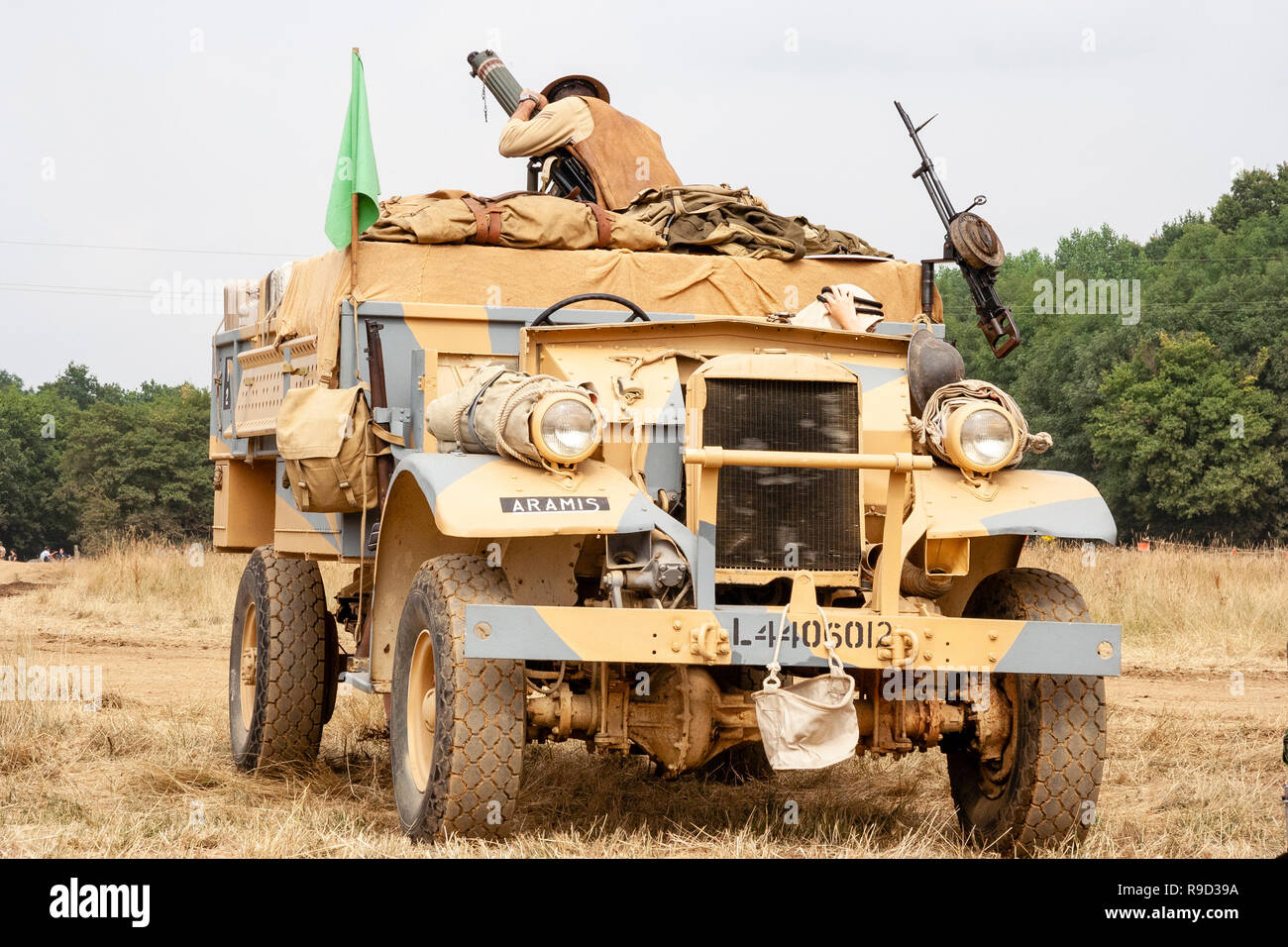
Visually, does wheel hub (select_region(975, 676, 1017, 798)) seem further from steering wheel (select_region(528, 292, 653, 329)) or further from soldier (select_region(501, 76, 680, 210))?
soldier (select_region(501, 76, 680, 210))

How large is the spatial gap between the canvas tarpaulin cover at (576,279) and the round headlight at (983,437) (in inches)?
79.3

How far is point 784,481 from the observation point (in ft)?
18.7

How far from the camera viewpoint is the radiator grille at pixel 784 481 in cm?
562

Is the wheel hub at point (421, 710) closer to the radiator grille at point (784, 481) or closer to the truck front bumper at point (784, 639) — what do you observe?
the truck front bumper at point (784, 639)

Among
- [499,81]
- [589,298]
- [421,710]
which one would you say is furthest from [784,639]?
[499,81]

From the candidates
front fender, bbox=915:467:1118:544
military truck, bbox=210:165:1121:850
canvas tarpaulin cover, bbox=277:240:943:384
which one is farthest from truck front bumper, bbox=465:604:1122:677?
canvas tarpaulin cover, bbox=277:240:943:384

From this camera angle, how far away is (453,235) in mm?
7324

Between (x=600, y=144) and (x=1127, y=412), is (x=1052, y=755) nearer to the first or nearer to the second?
(x=600, y=144)

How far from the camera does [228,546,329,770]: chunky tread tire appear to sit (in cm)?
798

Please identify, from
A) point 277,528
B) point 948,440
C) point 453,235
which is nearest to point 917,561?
point 948,440

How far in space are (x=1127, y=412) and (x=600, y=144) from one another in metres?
36.5
